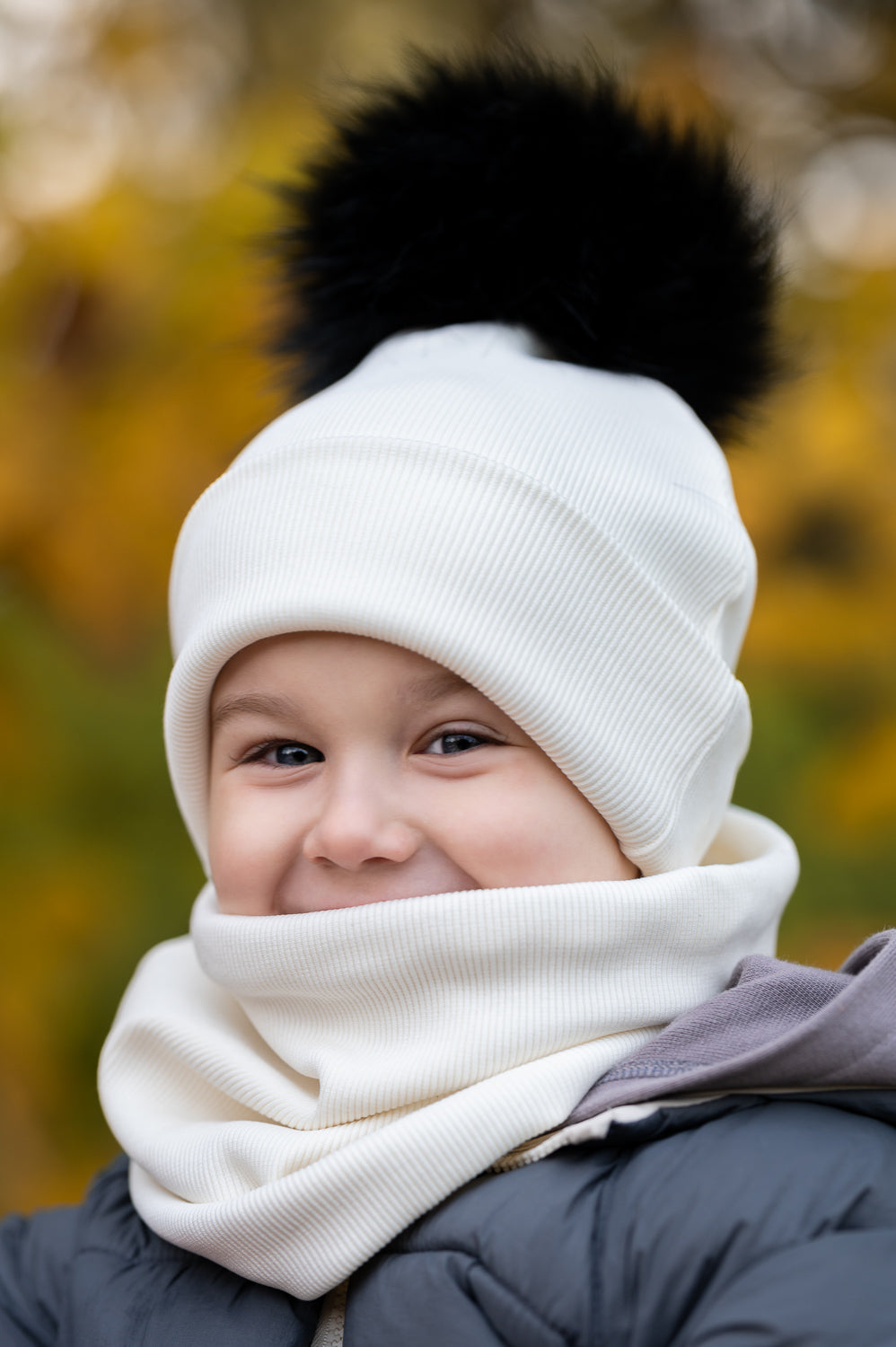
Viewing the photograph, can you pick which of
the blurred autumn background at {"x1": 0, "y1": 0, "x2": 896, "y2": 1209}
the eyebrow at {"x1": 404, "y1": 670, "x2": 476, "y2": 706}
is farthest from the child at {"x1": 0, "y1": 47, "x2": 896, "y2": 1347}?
the blurred autumn background at {"x1": 0, "y1": 0, "x2": 896, "y2": 1209}

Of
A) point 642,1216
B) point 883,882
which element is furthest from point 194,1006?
point 883,882

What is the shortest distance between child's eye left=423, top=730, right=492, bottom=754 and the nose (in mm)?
71

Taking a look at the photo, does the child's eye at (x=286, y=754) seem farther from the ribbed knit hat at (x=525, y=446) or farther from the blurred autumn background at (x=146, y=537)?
the blurred autumn background at (x=146, y=537)

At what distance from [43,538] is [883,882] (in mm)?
1593

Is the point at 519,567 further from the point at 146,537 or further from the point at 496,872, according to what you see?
the point at 146,537

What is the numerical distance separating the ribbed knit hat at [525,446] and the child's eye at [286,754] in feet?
0.31

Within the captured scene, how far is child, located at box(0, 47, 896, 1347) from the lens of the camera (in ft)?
3.49

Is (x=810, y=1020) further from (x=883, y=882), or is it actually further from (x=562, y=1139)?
(x=883, y=882)

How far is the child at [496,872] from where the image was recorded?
1064 mm

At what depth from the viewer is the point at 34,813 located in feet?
7.66

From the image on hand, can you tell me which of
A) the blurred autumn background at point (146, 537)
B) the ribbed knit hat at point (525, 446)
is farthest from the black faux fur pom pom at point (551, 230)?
the blurred autumn background at point (146, 537)

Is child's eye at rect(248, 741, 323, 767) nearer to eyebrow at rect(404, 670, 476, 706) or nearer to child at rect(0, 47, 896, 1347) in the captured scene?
child at rect(0, 47, 896, 1347)

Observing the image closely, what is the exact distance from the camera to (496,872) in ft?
4.06

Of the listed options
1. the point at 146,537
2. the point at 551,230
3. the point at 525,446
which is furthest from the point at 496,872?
the point at 146,537
